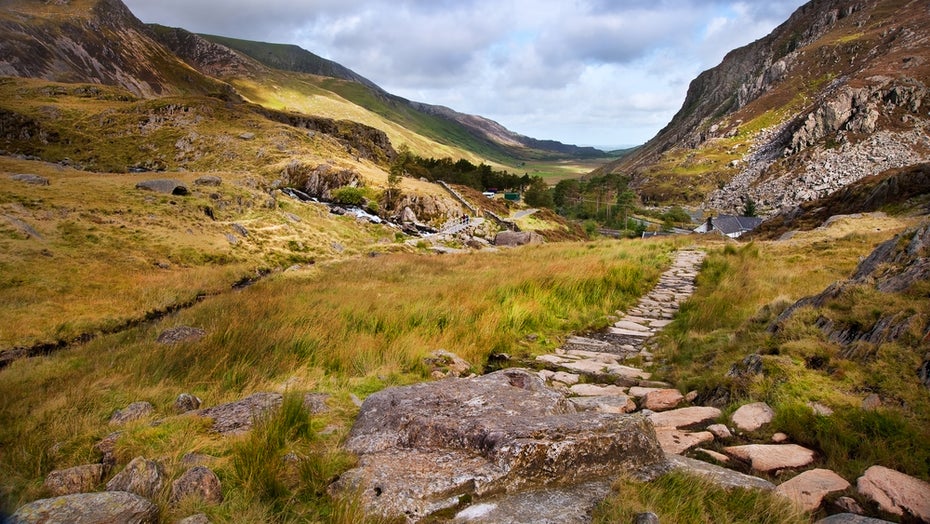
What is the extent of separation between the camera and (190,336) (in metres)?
8.54

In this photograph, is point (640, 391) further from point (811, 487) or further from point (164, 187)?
point (164, 187)

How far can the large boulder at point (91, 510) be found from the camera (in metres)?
2.55

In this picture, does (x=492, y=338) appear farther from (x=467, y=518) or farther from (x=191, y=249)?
(x=191, y=249)

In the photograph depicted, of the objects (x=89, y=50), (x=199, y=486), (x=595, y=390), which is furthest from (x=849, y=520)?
(x=89, y=50)

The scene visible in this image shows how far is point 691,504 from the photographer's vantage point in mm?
2854

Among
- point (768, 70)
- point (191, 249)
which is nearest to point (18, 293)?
point (191, 249)

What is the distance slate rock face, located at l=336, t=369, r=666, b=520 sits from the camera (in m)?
3.08

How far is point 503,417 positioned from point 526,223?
171ft

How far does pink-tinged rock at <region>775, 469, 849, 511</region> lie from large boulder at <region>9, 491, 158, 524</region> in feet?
13.5

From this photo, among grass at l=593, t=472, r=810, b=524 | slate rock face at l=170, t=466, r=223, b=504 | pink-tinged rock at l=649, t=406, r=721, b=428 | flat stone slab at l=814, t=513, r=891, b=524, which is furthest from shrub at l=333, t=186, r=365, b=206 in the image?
flat stone slab at l=814, t=513, r=891, b=524

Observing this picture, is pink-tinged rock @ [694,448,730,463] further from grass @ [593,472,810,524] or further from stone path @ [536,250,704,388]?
stone path @ [536,250,704,388]

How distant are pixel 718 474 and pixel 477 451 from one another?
1.83 meters

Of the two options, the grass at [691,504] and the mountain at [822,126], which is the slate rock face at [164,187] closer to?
the grass at [691,504]

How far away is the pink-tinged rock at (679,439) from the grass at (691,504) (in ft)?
3.25
